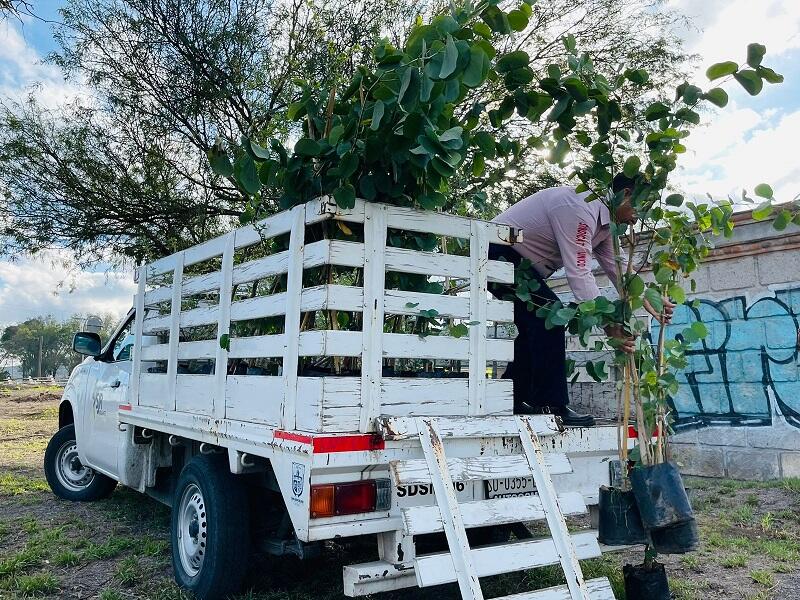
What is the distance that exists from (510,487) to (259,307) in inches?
65.1

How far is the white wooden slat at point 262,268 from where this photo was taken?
3.47 meters

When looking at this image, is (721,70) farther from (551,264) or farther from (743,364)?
(743,364)

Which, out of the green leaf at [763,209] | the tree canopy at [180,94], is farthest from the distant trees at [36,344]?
the green leaf at [763,209]

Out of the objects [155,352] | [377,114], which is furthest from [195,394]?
[377,114]

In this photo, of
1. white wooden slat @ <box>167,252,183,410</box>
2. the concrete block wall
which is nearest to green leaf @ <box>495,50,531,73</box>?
white wooden slat @ <box>167,252,183,410</box>

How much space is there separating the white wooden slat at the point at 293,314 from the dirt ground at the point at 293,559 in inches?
33.8

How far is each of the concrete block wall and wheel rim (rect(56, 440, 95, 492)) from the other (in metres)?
6.27

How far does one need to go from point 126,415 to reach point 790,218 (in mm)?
4621

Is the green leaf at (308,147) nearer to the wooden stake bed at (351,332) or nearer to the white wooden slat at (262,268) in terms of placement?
the wooden stake bed at (351,332)

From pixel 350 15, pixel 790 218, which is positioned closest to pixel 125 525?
pixel 790 218

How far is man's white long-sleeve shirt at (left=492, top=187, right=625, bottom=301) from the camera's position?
4094 millimetres

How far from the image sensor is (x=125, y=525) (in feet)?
18.7

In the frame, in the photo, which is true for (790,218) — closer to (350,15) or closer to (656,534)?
(656,534)

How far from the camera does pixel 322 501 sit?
9.77ft
